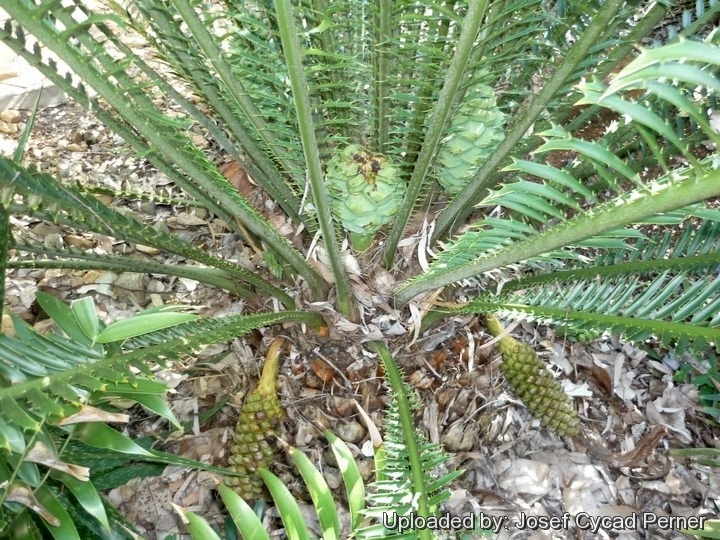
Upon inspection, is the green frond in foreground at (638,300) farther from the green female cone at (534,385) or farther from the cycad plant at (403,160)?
the green female cone at (534,385)

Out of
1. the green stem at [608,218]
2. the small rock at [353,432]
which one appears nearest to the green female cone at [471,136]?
the green stem at [608,218]

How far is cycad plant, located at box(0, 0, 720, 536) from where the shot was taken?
67 centimetres

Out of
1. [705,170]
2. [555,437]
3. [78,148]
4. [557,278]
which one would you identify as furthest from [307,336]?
[78,148]

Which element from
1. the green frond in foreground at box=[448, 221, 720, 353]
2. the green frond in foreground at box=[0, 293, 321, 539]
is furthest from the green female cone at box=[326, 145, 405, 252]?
the green frond in foreground at box=[0, 293, 321, 539]

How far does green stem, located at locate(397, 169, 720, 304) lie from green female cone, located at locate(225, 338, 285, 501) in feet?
1.39

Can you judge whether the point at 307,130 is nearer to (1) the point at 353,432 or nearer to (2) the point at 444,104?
(2) the point at 444,104

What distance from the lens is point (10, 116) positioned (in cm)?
168

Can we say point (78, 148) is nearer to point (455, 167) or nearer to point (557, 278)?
point (455, 167)

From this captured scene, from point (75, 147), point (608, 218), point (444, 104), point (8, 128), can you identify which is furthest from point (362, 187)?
point (8, 128)

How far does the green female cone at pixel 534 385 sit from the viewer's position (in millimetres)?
1151

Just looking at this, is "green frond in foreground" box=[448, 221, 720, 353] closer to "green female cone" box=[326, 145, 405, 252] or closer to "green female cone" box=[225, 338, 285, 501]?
"green female cone" box=[326, 145, 405, 252]

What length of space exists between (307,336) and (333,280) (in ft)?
0.42

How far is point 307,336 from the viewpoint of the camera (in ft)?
3.79

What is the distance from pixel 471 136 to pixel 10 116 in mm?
1418
